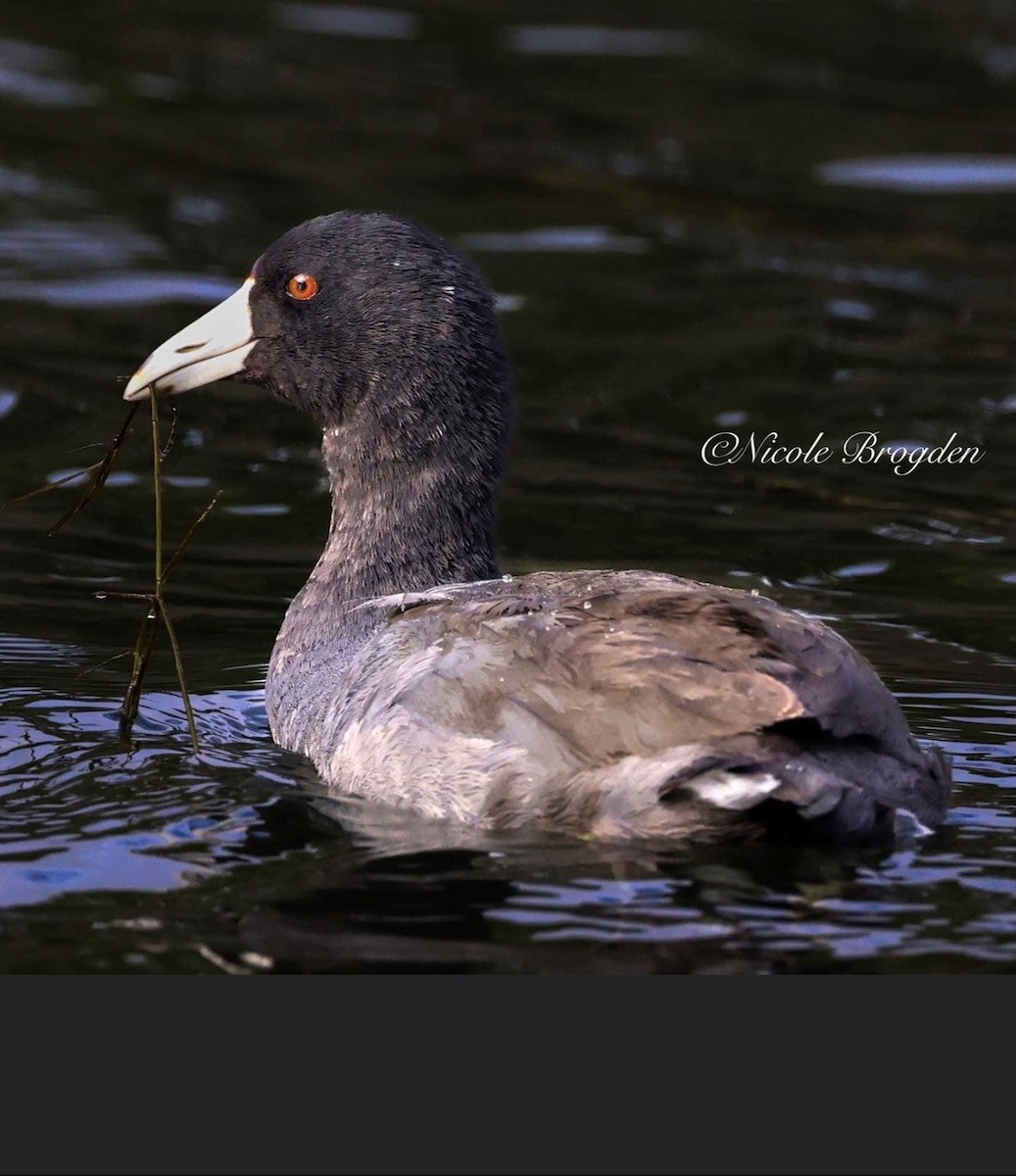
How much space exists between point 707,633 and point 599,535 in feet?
13.1

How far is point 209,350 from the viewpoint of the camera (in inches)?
283

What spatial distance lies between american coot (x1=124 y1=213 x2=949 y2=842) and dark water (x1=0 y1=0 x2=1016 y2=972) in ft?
0.55

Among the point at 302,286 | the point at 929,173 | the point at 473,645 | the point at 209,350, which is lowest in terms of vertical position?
the point at 473,645

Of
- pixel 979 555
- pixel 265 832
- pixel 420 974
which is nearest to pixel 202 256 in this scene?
pixel 979 555

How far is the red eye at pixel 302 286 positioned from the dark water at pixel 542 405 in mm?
694

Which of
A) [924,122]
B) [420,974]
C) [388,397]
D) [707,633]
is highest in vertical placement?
[924,122]

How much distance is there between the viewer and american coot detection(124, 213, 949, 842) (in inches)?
214

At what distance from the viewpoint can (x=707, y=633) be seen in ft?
18.3

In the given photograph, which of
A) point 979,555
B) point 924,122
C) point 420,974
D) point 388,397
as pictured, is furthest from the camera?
point 924,122

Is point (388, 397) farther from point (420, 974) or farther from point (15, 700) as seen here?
point (420, 974)
